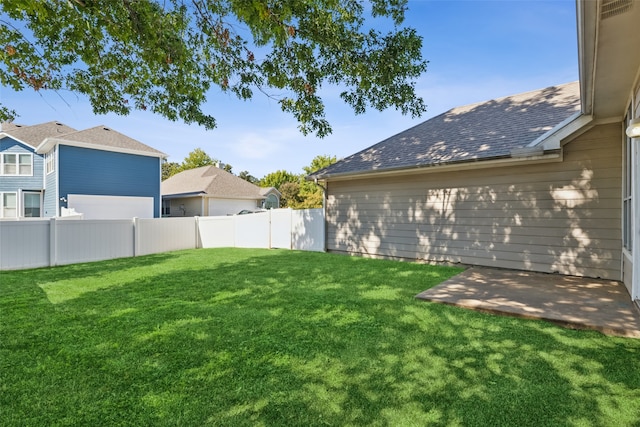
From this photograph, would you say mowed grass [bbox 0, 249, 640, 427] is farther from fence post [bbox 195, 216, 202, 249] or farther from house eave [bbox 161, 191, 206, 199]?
house eave [bbox 161, 191, 206, 199]

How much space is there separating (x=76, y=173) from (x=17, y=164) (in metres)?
4.27

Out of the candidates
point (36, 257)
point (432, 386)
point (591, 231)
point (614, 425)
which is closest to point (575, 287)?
point (591, 231)

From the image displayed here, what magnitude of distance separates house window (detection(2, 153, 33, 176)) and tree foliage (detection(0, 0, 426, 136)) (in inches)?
543

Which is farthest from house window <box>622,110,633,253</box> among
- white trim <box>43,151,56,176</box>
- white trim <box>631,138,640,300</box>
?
white trim <box>43,151,56,176</box>

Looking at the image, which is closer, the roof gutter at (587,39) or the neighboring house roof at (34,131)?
the roof gutter at (587,39)

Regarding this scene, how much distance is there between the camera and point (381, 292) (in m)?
5.21

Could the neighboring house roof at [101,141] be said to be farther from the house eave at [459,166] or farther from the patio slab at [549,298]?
the patio slab at [549,298]

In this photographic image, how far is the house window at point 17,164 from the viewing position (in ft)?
53.9

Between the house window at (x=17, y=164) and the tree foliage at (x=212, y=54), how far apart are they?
13797mm

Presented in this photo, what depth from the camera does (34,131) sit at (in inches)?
684

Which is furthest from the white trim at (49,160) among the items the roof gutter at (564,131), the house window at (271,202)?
the roof gutter at (564,131)

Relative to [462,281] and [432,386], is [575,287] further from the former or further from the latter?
[432,386]

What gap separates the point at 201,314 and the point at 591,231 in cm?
690

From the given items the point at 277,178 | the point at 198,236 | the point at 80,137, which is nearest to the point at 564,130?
the point at 198,236
